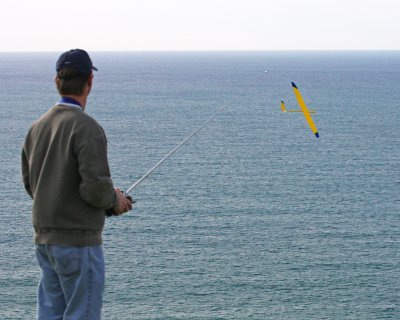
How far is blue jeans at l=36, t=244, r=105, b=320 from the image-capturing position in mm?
4199

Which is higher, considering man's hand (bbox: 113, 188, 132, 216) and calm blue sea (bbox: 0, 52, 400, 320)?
man's hand (bbox: 113, 188, 132, 216)

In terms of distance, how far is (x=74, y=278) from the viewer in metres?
4.24

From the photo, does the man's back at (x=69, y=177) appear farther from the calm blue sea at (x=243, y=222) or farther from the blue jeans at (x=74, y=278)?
the calm blue sea at (x=243, y=222)

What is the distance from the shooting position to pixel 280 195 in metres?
64.5

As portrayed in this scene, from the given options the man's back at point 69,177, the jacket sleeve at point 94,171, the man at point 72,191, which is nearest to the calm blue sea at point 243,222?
the man at point 72,191

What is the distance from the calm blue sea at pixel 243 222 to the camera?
44375 millimetres

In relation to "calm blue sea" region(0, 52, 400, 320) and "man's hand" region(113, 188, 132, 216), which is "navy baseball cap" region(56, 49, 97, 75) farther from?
"calm blue sea" region(0, 52, 400, 320)

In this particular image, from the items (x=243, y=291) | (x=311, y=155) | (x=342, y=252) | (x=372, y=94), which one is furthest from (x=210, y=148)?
(x=372, y=94)

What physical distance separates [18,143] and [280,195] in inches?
1324

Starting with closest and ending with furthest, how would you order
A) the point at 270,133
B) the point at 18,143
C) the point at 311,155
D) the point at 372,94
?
the point at 311,155 → the point at 18,143 → the point at 270,133 → the point at 372,94

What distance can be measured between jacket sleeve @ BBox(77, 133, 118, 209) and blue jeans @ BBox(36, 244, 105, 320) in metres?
0.32

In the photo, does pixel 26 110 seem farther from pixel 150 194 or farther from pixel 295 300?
pixel 295 300

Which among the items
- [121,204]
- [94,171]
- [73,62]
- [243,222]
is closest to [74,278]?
[121,204]

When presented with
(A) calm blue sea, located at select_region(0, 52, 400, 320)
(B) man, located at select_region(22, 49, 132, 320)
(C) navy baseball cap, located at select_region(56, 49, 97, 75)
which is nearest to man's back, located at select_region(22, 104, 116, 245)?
(B) man, located at select_region(22, 49, 132, 320)
